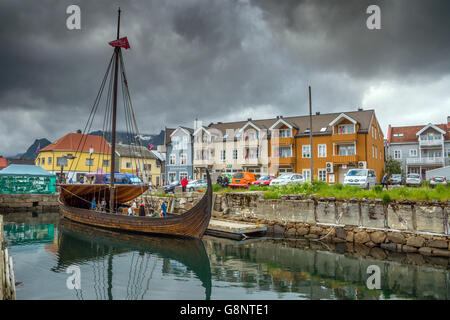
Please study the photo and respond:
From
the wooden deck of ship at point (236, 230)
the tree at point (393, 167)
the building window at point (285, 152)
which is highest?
the building window at point (285, 152)

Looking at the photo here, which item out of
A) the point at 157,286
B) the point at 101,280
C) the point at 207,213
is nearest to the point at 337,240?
the point at 207,213

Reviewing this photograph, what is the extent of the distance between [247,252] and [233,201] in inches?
302

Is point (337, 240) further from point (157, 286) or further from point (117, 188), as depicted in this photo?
point (117, 188)

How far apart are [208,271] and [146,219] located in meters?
7.51

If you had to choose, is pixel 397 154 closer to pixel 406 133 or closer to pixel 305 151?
pixel 406 133

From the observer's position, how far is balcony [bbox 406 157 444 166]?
→ 46.8 m

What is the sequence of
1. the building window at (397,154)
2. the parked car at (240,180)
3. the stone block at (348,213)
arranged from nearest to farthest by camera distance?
the stone block at (348,213)
the parked car at (240,180)
the building window at (397,154)

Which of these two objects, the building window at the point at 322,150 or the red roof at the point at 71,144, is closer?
the building window at the point at 322,150

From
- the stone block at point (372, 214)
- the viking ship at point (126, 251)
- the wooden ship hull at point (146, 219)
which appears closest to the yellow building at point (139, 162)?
the wooden ship hull at point (146, 219)

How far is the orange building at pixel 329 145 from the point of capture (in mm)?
38750

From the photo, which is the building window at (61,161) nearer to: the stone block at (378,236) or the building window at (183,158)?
the building window at (183,158)

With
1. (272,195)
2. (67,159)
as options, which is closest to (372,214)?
(272,195)

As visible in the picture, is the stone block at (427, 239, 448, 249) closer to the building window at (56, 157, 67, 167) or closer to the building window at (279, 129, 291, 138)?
the building window at (279, 129, 291, 138)
